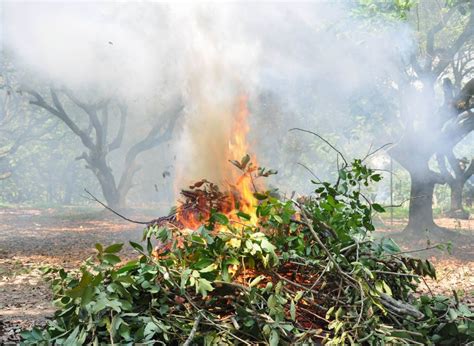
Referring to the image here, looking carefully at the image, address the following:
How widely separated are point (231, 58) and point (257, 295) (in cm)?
575

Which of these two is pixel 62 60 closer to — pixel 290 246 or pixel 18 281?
pixel 18 281

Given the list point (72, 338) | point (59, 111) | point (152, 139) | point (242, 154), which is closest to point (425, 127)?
point (242, 154)

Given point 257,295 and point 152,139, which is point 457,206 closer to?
point 152,139

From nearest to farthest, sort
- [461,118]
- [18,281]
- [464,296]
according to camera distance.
Answer: [464,296] → [18,281] → [461,118]

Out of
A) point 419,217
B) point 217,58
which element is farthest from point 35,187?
point 217,58

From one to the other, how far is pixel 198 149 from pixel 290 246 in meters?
2.99

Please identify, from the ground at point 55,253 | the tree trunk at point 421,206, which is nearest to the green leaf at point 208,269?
the ground at point 55,253

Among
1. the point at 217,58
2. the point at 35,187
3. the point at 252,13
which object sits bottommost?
the point at 35,187

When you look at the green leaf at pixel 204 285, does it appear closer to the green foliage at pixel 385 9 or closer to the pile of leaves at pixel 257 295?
the pile of leaves at pixel 257 295

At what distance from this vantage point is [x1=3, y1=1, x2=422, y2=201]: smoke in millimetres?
7660

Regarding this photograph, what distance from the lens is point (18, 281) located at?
9148mm

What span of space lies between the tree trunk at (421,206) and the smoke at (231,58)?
2.82 meters

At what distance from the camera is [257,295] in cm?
294

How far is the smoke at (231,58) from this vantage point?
7.66 m
